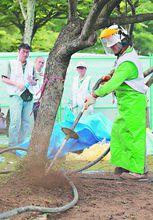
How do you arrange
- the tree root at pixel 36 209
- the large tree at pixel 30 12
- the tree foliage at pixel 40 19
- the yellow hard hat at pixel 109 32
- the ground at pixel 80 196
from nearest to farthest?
the tree root at pixel 36 209
the ground at pixel 80 196
the yellow hard hat at pixel 109 32
the large tree at pixel 30 12
the tree foliage at pixel 40 19

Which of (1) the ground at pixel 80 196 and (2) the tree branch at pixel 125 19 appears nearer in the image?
(1) the ground at pixel 80 196

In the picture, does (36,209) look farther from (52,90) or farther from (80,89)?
(80,89)

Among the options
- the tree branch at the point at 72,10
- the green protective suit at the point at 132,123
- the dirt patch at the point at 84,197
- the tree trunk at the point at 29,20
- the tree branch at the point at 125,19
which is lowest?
the dirt patch at the point at 84,197

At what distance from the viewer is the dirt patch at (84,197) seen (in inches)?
255

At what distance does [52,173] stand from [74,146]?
5.17 m

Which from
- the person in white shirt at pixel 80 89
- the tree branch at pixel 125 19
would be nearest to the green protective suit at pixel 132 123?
the tree branch at pixel 125 19

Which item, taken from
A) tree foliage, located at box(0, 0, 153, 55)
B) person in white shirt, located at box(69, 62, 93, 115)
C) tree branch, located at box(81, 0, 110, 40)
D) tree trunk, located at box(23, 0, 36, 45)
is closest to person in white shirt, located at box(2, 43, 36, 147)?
person in white shirt, located at box(69, 62, 93, 115)

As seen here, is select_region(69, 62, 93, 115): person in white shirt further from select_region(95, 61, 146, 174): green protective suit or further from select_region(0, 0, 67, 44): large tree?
select_region(95, 61, 146, 174): green protective suit

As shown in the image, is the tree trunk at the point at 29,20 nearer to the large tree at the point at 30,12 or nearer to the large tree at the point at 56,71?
the large tree at the point at 30,12

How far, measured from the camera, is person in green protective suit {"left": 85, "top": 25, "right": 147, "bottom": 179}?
8.01 meters

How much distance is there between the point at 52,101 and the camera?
24.3ft

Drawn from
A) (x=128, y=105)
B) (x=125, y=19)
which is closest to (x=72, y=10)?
(x=125, y=19)

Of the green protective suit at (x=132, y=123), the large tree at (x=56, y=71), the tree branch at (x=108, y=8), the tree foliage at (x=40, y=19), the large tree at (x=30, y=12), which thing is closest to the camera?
the large tree at (x=56, y=71)

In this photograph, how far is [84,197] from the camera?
714 cm
